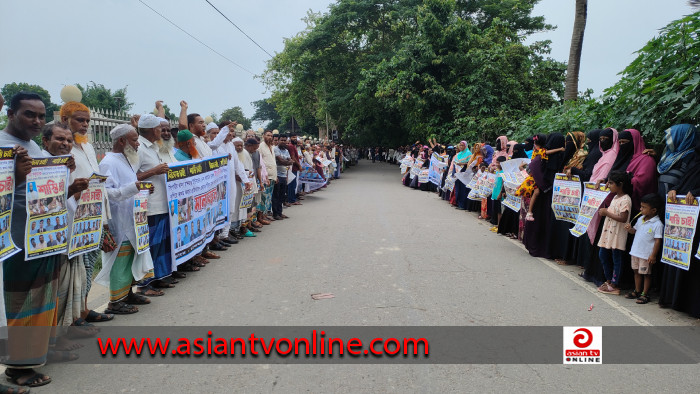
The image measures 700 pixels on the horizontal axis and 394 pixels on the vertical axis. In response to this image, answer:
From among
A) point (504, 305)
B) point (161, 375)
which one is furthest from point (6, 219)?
point (504, 305)

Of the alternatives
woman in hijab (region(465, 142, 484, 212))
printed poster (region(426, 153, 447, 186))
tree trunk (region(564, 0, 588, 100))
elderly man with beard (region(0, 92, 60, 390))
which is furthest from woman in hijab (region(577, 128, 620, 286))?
printed poster (region(426, 153, 447, 186))

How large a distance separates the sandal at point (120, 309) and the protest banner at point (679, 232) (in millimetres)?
5221

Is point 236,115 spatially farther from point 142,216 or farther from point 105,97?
point 142,216

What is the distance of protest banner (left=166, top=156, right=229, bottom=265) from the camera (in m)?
5.69

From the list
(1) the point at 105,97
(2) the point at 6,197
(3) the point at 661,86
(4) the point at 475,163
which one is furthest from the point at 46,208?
(1) the point at 105,97

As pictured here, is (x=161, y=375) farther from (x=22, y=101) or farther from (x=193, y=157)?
(x=193, y=157)

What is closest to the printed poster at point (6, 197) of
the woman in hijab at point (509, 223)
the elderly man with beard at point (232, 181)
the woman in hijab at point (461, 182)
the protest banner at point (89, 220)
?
the protest banner at point (89, 220)

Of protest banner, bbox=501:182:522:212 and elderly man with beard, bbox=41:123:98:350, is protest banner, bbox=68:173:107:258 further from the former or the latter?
protest banner, bbox=501:182:522:212

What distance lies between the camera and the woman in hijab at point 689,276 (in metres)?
4.61

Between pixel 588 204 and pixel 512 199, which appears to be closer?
pixel 588 204

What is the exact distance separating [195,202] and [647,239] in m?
5.18

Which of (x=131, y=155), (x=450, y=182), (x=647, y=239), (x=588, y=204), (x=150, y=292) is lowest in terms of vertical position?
(x=150, y=292)

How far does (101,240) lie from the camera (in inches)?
169

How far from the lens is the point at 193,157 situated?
21.9 feet
